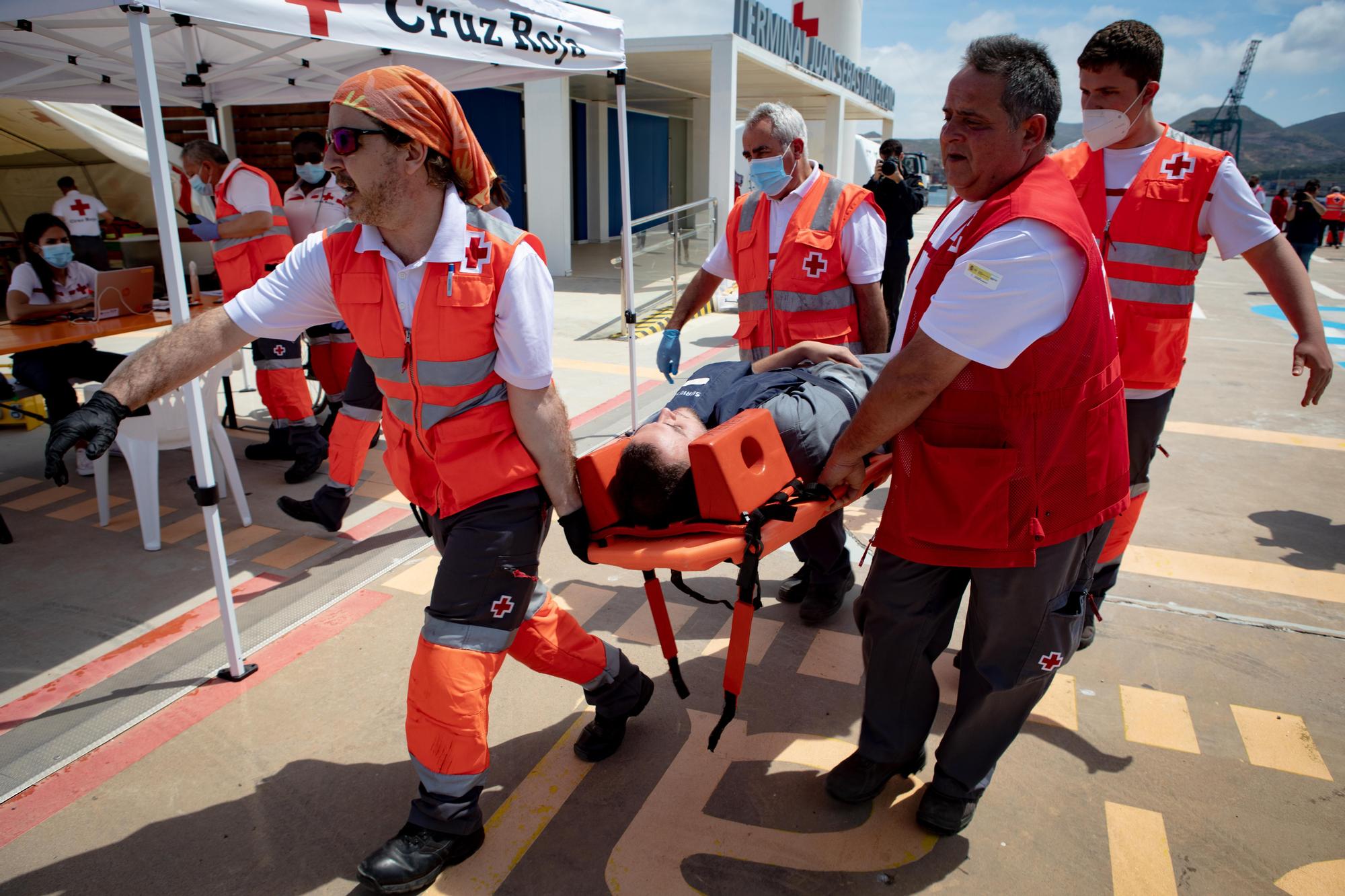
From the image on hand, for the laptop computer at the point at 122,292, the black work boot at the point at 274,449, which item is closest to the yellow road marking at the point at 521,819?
the black work boot at the point at 274,449

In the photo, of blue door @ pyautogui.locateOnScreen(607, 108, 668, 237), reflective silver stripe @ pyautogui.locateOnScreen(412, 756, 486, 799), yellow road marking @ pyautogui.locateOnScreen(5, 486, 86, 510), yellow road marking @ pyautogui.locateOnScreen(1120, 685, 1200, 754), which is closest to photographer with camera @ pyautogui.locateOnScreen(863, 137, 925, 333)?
yellow road marking @ pyautogui.locateOnScreen(1120, 685, 1200, 754)

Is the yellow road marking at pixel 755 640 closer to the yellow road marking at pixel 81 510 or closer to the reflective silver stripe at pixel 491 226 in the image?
the reflective silver stripe at pixel 491 226

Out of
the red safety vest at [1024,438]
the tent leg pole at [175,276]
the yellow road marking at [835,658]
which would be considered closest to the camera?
the red safety vest at [1024,438]

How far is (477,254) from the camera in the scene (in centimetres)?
193

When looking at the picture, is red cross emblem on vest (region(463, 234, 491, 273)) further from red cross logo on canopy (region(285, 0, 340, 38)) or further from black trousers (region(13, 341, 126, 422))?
black trousers (region(13, 341, 126, 422))

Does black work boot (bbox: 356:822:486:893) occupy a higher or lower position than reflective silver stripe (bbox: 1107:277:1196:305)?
lower

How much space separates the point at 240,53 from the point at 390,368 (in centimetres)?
507

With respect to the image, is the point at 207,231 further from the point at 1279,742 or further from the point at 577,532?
the point at 1279,742

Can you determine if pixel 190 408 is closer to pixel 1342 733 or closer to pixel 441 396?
pixel 441 396

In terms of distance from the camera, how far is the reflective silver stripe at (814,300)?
3.16 meters

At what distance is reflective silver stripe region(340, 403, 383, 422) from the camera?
397 cm

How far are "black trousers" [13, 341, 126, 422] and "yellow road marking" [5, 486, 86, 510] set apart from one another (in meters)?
0.47

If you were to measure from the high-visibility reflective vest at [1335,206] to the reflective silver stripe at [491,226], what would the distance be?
3104cm

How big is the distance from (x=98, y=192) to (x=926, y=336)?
12.2 metres
